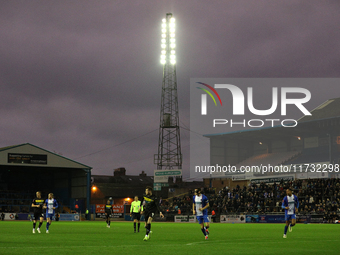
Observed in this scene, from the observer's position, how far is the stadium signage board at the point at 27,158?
206ft

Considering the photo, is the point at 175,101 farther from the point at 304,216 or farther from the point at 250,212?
the point at 304,216

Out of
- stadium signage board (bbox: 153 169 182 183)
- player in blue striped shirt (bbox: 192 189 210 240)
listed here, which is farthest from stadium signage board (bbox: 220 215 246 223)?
player in blue striped shirt (bbox: 192 189 210 240)

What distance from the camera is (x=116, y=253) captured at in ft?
40.2

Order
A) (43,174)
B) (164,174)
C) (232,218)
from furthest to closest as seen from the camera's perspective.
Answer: (43,174) < (164,174) < (232,218)

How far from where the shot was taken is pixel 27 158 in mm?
64062

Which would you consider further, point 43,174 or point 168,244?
point 43,174

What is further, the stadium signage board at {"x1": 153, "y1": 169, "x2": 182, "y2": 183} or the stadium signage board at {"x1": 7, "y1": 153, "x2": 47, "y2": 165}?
the stadium signage board at {"x1": 153, "y1": 169, "x2": 182, "y2": 183}

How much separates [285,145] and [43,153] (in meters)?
38.1

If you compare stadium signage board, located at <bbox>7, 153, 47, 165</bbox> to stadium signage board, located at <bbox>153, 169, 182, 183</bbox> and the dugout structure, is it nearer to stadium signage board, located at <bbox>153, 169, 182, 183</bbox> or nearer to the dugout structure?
the dugout structure

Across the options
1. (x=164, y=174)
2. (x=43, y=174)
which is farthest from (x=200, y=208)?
(x=43, y=174)

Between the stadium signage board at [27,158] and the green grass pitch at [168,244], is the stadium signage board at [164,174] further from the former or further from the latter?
the green grass pitch at [168,244]

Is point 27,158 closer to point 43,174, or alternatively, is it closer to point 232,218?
point 43,174

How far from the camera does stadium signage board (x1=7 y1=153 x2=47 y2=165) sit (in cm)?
6273

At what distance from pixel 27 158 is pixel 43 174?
1559 centimetres
